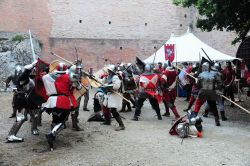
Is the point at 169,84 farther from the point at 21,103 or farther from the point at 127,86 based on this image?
the point at 21,103

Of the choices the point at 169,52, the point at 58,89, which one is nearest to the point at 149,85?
the point at 58,89

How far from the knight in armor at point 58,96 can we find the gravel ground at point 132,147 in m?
0.44

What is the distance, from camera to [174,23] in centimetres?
2970

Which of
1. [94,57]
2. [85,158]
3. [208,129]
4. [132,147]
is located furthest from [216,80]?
[94,57]

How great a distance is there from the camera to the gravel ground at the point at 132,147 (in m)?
6.38

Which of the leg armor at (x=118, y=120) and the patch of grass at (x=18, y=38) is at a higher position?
the patch of grass at (x=18, y=38)

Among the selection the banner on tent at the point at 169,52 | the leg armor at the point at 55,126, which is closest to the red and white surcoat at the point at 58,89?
the leg armor at the point at 55,126

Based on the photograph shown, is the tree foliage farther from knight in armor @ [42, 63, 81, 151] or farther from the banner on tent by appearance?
knight in armor @ [42, 63, 81, 151]

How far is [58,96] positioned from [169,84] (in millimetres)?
4670

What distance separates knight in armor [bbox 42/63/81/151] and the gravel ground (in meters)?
0.44

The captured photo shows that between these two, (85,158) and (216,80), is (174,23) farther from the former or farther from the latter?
(85,158)

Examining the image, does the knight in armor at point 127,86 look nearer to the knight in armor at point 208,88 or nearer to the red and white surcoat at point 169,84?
the red and white surcoat at point 169,84

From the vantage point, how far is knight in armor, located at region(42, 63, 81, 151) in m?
7.05

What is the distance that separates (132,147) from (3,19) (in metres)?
21.4
